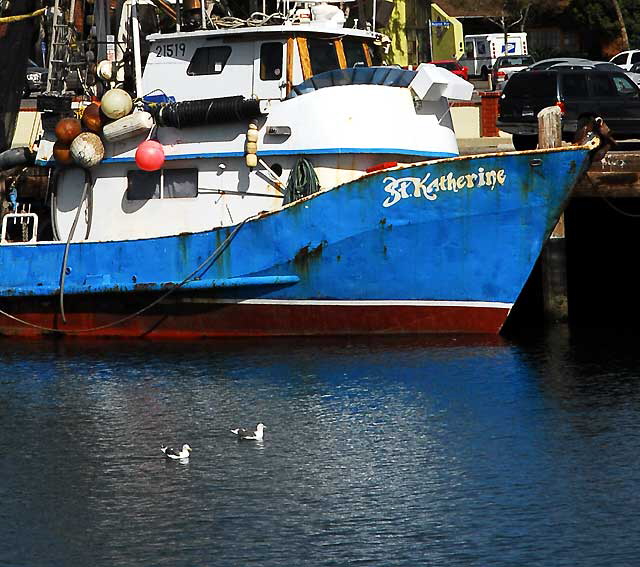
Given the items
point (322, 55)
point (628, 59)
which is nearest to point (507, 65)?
point (628, 59)

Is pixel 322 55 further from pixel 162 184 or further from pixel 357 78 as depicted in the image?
pixel 162 184

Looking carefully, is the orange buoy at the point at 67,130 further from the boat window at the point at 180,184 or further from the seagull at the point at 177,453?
the seagull at the point at 177,453

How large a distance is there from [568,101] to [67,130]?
1217cm

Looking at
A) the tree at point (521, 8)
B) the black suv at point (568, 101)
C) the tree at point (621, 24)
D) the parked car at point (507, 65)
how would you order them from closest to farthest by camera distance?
the black suv at point (568, 101) → the parked car at point (507, 65) → the tree at point (621, 24) → the tree at point (521, 8)

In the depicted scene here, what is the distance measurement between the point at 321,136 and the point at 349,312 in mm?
2339

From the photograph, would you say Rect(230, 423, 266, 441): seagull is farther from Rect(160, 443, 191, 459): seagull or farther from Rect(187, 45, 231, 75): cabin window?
Rect(187, 45, 231, 75): cabin window

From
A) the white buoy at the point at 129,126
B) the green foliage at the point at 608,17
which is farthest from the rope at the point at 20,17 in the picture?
the green foliage at the point at 608,17

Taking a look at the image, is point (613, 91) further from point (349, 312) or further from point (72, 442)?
point (72, 442)

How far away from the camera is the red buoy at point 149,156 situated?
18594 millimetres

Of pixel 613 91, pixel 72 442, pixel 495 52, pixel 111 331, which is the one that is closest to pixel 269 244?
pixel 111 331

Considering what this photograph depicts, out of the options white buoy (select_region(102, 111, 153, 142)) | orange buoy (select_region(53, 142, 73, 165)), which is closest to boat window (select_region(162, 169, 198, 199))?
white buoy (select_region(102, 111, 153, 142))

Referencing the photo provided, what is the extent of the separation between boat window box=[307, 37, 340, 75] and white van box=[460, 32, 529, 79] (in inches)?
1512

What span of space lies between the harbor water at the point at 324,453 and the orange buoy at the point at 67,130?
2.89 meters

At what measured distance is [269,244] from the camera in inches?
719
